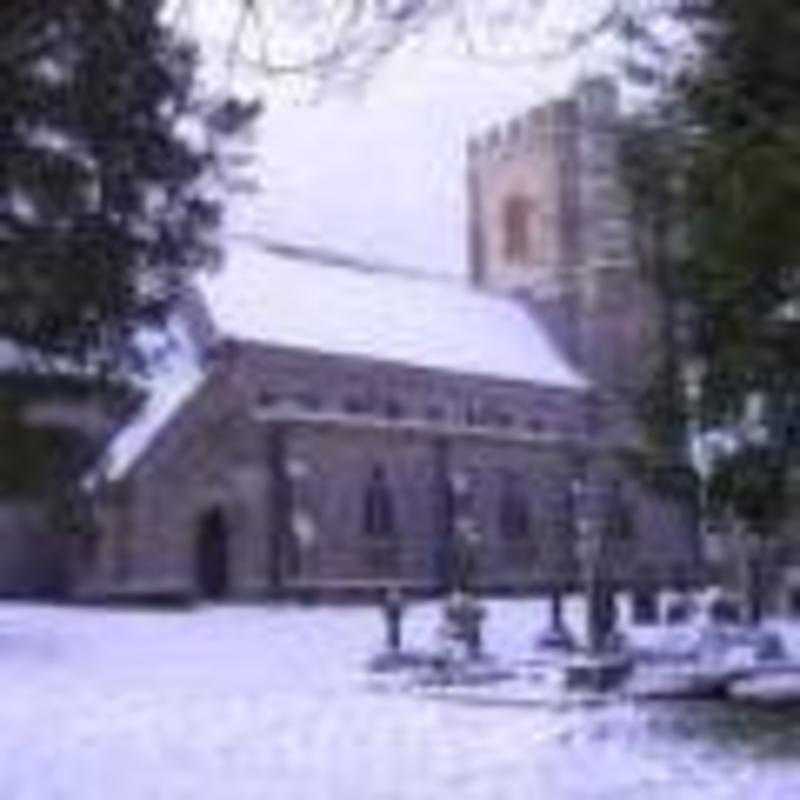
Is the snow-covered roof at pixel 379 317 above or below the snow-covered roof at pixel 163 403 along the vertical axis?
above

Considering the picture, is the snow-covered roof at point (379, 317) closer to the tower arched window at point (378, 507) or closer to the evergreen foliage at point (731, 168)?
the tower arched window at point (378, 507)

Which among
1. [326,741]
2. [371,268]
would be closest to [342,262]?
[371,268]

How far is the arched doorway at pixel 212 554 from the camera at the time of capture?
198ft

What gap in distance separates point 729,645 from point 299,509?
3383 cm

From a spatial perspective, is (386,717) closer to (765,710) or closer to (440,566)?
(765,710)

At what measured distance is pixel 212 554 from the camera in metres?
61.0

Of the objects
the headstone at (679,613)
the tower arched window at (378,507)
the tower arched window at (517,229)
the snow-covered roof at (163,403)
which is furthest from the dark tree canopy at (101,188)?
the tower arched window at (517,229)

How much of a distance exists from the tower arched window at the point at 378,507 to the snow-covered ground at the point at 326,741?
108 feet

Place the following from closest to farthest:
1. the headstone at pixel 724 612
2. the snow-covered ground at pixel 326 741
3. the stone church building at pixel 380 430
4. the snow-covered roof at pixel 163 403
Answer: the snow-covered ground at pixel 326 741
the headstone at pixel 724 612
the snow-covered roof at pixel 163 403
the stone church building at pixel 380 430

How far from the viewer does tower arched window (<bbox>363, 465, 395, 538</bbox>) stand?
66812 mm

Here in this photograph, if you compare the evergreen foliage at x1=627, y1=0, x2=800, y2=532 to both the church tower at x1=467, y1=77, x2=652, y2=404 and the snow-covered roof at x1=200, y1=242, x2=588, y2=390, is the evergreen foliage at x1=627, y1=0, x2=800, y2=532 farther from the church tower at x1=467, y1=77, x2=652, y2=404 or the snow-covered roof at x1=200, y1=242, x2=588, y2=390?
the church tower at x1=467, y1=77, x2=652, y2=404

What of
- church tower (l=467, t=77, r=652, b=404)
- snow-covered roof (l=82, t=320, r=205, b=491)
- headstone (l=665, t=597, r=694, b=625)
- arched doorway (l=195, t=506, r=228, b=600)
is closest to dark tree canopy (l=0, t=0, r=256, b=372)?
headstone (l=665, t=597, r=694, b=625)

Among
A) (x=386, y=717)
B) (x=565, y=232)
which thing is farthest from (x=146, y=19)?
(x=565, y=232)

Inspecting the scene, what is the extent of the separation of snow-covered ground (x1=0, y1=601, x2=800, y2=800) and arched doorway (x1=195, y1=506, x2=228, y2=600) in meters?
26.2
